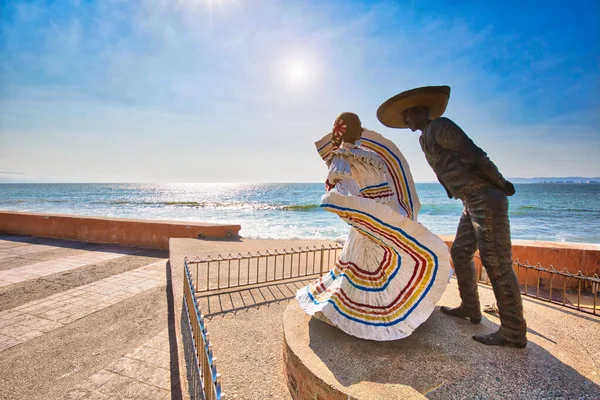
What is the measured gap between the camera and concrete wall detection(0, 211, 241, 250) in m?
9.77

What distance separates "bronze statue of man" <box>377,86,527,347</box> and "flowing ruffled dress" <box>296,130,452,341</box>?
371 mm

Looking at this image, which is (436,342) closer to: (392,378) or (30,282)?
(392,378)

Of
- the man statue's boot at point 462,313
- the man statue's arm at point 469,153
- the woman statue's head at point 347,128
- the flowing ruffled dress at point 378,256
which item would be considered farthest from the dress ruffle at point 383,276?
the man statue's boot at point 462,313

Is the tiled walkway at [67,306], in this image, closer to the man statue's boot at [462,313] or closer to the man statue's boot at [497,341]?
the man statue's boot at [462,313]

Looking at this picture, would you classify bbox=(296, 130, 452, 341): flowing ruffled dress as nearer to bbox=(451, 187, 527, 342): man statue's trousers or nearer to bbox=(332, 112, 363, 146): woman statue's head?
bbox=(332, 112, 363, 146): woman statue's head

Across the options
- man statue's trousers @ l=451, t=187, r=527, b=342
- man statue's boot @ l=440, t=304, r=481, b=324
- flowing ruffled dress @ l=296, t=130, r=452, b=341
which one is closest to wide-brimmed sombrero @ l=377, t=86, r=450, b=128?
flowing ruffled dress @ l=296, t=130, r=452, b=341

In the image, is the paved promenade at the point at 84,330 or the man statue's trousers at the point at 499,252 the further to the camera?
the paved promenade at the point at 84,330

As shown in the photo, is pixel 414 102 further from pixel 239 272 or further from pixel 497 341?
pixel 239 272

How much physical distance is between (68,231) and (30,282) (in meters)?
5.07

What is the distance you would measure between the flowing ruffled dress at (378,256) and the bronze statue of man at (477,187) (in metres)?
0.37

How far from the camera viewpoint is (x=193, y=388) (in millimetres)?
2797

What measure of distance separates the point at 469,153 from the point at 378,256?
1.21 metres

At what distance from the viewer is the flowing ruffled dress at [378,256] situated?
2.49m

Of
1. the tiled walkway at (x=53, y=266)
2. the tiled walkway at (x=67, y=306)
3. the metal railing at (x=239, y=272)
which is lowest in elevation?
the tiled walkway at (x=67, y=306)
